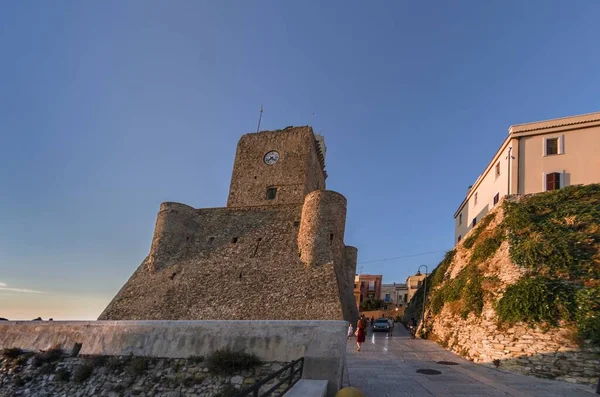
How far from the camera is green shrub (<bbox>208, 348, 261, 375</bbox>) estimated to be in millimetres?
7922

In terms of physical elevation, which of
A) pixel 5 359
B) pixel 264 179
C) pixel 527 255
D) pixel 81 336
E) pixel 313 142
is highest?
pixel 313 142

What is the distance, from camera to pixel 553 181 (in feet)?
66.8

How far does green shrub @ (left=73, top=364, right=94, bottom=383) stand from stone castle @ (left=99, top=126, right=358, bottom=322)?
11114 millimetres

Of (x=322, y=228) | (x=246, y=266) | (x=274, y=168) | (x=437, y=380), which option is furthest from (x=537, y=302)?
(x=274, y=168)

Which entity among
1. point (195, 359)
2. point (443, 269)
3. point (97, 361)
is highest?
point (443, 269)

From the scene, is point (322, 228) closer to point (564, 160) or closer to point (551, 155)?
point (551, 155)

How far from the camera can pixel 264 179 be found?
3262 centimetres

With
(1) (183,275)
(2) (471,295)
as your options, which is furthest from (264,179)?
(2) (471,295)

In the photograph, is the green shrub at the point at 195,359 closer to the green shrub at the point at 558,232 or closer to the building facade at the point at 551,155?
the green shrub at the point at 558,232

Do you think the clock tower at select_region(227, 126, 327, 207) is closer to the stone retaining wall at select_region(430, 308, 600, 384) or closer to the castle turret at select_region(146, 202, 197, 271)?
the castle turret at select_region(146, 202, 197, 271)

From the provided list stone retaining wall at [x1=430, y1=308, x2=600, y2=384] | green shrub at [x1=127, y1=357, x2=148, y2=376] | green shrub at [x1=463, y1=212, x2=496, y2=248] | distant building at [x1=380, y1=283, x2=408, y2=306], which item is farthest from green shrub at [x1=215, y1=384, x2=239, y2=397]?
distant building at [x1=380, y1=283, x2=408, y2=306]

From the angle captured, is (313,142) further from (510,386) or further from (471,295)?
(510,386)

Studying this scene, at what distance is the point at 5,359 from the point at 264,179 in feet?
77.1

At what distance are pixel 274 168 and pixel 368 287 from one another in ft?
135
